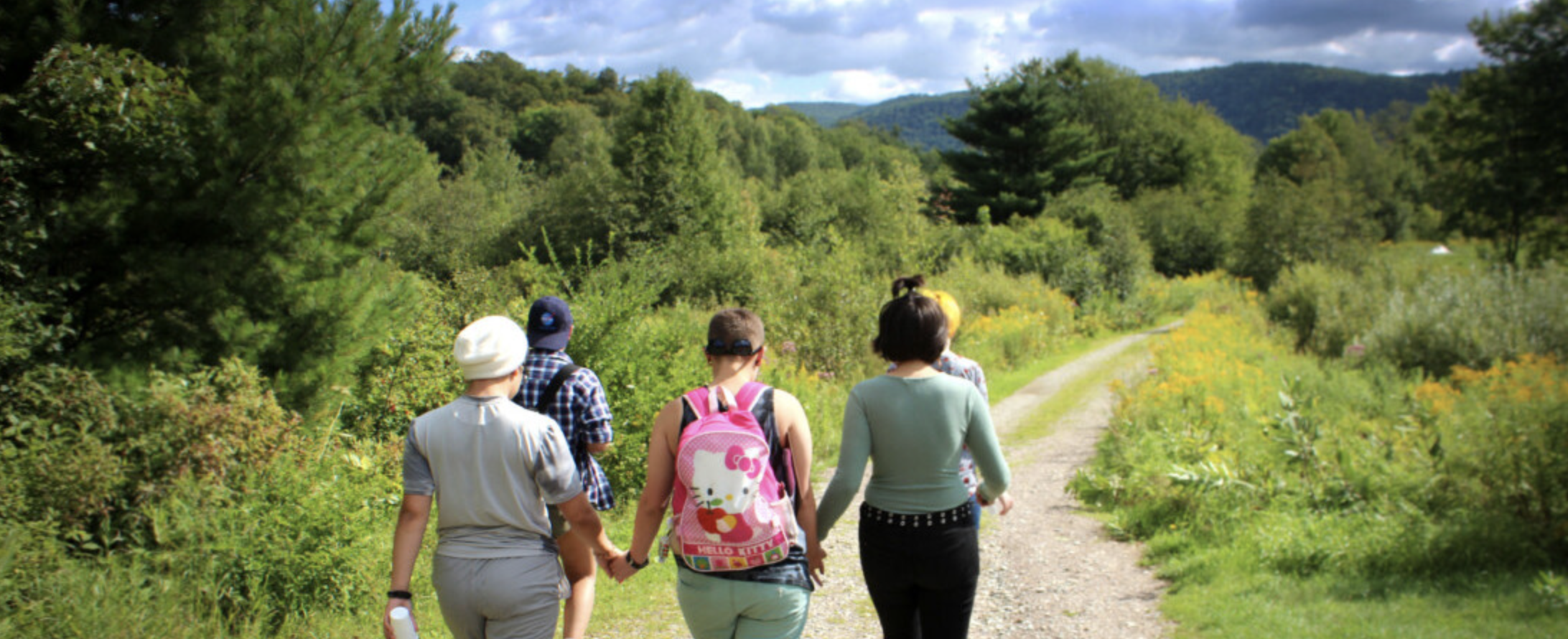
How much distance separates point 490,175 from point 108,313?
43946 mm

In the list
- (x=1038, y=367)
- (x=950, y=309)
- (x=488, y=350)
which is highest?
(x=488, y=350)

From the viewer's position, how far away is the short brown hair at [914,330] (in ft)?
10.0

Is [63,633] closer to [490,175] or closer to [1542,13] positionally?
[1542,13]

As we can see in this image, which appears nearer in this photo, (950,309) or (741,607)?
(741,607)

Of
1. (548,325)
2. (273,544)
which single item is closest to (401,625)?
(548,325)

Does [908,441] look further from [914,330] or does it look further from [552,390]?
[552,390]

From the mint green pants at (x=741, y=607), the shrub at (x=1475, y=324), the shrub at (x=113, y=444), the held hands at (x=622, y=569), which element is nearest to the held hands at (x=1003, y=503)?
the mint green pants at (x=741, y=607)

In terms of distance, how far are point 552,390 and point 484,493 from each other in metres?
0.96

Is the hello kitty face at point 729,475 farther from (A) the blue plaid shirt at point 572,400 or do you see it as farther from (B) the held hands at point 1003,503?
(B) the held hands at point 1003,503

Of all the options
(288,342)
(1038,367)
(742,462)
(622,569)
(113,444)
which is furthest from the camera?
(1038,367)

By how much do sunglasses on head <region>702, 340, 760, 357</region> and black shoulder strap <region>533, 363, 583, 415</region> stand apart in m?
1.08

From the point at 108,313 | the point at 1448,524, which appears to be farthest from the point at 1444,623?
the point at 108,313

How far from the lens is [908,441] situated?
9.79 ft

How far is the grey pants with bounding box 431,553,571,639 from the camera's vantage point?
2.82m
